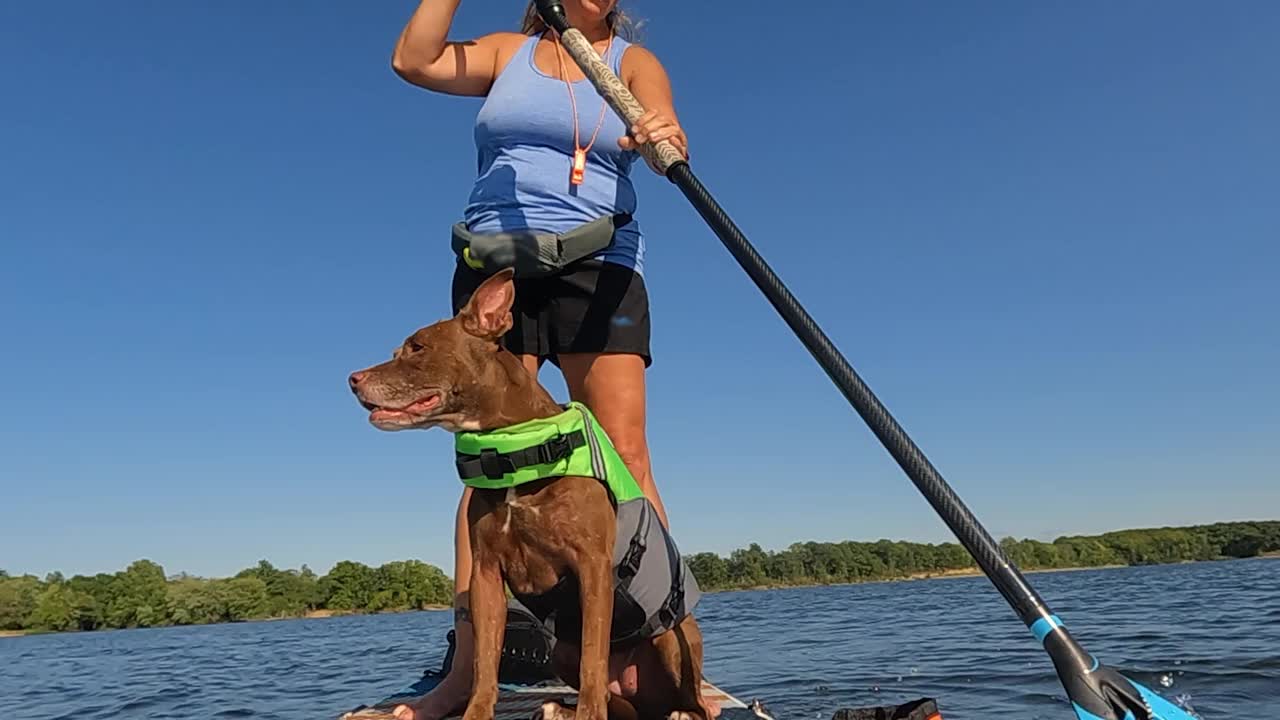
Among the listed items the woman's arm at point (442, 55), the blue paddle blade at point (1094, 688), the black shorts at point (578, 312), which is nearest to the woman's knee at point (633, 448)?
the black shorts at point (578, 312)

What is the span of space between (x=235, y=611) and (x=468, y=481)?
78184 mm

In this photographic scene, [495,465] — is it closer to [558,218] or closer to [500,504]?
[500,504]

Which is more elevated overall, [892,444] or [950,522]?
[892,444]

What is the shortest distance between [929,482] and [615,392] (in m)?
1.61

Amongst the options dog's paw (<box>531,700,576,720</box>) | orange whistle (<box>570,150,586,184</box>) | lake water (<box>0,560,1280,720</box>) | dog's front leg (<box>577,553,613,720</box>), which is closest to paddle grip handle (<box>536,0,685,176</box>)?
orange whistle (<box>570,150,586,184</box>)

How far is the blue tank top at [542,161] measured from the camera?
152 inches

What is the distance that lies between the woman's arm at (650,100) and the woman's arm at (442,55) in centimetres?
63

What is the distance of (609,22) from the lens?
14.7 ft

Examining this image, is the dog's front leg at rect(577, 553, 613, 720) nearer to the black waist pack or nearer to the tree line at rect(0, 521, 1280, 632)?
the black waist pack

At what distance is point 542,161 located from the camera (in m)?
3.90

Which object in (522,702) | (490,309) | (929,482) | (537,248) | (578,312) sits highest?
(537,248)

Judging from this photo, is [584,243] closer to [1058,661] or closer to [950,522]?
[950,522]

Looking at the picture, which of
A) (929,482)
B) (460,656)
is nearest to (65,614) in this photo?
(460,656)

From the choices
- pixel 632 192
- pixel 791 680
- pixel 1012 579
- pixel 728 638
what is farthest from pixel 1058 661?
pixel 728 638
